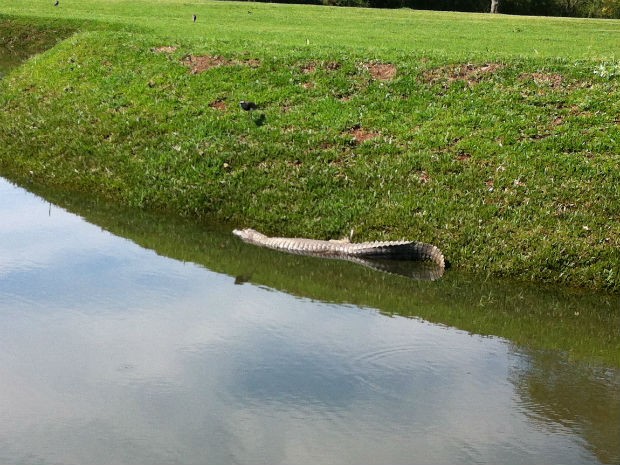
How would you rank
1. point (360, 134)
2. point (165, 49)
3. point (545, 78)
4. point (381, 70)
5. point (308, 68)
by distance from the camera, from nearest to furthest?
1. point (360, 134)
2. point (545, 78)
3. point (381, 70)
4. point (308, 68)
5. point (165, 49)

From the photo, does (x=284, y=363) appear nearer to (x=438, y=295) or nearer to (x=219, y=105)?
(x=438, y=295)

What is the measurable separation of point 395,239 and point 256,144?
Answer: 10.7 ft

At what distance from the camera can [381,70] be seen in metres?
15.7

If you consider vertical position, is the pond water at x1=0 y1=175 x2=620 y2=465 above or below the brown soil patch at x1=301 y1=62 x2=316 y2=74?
below

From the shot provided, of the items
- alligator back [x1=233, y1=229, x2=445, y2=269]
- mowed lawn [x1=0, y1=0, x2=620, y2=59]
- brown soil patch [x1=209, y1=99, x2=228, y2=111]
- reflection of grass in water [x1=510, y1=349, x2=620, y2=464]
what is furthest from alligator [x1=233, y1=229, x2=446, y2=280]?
mowed lawn [x1=0, y1=0, x2=620, y2=59]

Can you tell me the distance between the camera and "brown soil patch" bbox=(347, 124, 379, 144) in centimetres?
1326

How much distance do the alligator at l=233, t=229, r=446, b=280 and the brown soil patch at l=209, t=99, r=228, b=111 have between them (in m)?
4.62

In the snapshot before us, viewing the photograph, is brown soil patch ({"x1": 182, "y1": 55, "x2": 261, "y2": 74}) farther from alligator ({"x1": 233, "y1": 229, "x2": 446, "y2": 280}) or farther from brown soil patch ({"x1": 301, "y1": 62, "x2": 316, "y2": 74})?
alligator ({"x1": 233, "y1": 229, "x2": 446, "y2": 280})

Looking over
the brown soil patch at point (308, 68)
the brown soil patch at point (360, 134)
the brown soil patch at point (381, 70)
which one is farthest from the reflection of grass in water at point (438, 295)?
the brown soil patch at point (308, 68)

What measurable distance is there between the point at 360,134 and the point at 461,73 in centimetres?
282

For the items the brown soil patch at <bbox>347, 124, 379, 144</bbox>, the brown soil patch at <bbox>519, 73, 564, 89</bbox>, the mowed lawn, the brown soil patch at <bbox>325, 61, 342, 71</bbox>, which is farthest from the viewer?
the mowed lawn

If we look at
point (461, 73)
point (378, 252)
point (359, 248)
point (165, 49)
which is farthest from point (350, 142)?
point (165, 49)

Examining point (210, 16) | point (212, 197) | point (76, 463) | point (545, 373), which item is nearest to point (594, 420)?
point (545, 373)

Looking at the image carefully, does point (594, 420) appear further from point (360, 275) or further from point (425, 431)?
point (360, 275)
